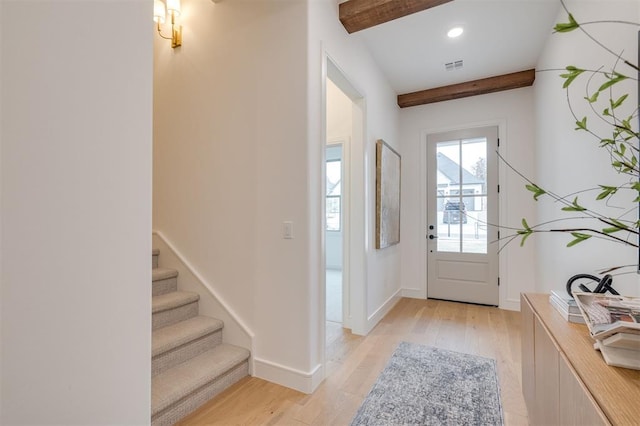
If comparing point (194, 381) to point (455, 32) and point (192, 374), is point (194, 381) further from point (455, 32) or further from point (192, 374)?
point (455, 32)

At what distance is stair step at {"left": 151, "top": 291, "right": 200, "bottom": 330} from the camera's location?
7.02ft

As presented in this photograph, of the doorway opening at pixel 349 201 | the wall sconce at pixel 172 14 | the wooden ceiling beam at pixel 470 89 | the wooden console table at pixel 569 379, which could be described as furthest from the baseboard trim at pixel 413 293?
the wall sconce at pixel 172 14

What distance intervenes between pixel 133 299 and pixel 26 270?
0.31 m

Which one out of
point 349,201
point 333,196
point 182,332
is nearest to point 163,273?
point 182,332

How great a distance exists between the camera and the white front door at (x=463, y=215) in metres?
3.87

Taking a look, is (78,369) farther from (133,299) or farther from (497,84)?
(497,84)

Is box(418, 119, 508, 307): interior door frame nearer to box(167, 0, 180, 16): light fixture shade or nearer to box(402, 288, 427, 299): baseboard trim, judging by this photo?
box(402, 288, 427, 299): baseboard trim

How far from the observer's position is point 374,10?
238 centimetres

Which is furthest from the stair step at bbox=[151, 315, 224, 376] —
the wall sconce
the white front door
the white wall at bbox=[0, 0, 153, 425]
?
the white front door

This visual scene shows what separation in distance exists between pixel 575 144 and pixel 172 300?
10.7ft

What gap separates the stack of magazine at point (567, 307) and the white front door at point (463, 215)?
2403mm

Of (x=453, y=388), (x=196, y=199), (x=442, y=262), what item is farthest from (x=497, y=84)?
(x=196, y=199)

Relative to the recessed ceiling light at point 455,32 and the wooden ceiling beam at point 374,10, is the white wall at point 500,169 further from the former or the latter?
the wooden ceiling beam at point 374,10

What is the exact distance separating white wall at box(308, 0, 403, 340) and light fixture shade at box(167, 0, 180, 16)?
1.40 meters
